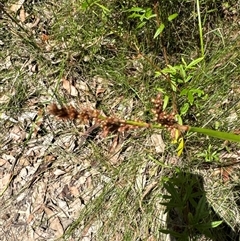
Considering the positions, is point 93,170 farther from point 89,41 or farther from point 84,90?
point 89,41

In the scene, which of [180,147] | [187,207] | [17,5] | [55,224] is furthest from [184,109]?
[17,5]

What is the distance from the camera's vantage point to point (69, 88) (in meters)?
2.58

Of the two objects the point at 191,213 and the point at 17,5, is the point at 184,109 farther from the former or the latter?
the point at 17,5

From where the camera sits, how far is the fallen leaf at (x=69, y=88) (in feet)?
8.40

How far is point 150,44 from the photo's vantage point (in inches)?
96.1

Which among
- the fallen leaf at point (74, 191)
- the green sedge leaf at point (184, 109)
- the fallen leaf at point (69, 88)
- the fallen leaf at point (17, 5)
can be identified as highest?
the fallen leaf at point (17, 5)

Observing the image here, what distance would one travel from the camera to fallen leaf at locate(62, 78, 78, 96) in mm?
Answer: 2561

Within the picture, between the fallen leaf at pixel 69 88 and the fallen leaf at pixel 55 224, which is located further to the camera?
the fallen leaf at pixel 69 88

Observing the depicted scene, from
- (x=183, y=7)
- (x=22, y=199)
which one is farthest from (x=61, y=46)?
(x=22, y=199)

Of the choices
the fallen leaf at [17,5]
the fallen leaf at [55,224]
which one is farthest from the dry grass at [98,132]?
the fallen leaf at [17,5]

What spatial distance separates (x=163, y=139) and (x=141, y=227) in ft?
1.63

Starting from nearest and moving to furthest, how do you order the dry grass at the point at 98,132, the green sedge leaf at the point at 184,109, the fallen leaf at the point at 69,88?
the green sedge leaf at the point at 184,109
the dry grass at the point at 98,132
the fallen leaf at the point at 69,88

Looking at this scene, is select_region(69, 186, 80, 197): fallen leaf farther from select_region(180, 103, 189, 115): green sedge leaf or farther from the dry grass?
select_region(180, 103, 189, 115): green sedge leaf

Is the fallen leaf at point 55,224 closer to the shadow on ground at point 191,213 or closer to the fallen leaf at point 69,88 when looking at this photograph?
the shadow on ground at point 191,213
